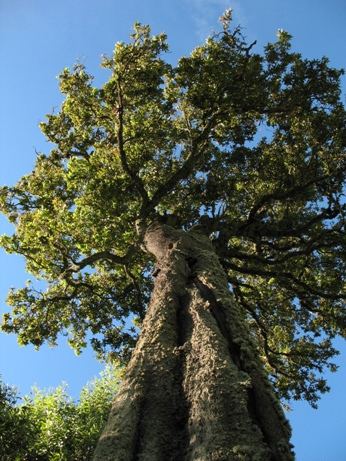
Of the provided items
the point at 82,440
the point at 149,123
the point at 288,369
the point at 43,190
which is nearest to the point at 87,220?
the point at 43,190

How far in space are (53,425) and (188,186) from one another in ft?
32.7

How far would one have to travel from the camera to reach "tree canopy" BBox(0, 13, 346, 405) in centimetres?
1303

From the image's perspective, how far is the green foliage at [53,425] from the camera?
43.2 ft

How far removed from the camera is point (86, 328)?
51.5ft

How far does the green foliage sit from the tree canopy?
2.59 m

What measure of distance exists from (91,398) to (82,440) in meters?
3.09

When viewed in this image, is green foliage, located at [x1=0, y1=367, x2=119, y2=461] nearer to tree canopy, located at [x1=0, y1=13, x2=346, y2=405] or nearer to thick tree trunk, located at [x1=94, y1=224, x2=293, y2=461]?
tree canopy, located at [x1=0, y1=13, x2=346, y2=405]

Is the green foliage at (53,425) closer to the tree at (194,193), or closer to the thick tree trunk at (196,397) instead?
the tree at (194,193)

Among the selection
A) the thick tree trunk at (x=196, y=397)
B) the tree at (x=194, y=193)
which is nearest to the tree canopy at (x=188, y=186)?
the tree at (x=194, y=193)

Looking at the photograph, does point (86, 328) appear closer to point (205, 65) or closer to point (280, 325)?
point (280, 325)

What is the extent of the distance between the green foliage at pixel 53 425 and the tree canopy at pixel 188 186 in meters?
2.59

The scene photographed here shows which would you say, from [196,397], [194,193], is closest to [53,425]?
[194,193]

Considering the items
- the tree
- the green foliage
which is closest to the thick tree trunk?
the tree

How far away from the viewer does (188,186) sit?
15.1m
